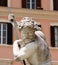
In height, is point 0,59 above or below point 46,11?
below

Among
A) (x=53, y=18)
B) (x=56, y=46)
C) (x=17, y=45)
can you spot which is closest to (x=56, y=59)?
(x=56, y=46)

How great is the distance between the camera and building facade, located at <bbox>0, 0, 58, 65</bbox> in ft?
125

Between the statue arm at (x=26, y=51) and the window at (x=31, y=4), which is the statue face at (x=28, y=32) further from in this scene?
the window at (x=31, y=4)

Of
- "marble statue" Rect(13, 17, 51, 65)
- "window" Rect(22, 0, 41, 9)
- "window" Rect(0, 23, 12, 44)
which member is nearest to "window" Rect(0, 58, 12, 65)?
"window" Rect(0, 23, 12, 44)

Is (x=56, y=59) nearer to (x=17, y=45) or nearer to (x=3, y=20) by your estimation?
(x=3, y=20)

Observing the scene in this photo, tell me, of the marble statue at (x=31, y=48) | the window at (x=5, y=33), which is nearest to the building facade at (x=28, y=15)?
the window at (x=5, y=33)

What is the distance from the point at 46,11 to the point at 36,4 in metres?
1.24

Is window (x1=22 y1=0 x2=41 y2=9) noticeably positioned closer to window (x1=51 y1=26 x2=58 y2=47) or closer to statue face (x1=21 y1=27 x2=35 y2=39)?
window (x1=51 y1=26 x2=58 y2=47)

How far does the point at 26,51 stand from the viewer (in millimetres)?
5836

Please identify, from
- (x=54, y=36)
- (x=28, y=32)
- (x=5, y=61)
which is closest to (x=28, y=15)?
(x=54, y=36)

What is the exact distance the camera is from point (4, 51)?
124 feet

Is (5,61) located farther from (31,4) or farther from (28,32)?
(28,32)

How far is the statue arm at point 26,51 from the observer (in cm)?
581

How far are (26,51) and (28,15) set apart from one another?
110 ft
